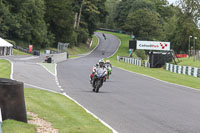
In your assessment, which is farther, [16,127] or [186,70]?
[186,70]

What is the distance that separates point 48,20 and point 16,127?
315 feet

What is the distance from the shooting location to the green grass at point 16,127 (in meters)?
8.35

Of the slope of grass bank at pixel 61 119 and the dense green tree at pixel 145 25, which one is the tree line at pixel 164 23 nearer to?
the dense green tree at pixel 145 25

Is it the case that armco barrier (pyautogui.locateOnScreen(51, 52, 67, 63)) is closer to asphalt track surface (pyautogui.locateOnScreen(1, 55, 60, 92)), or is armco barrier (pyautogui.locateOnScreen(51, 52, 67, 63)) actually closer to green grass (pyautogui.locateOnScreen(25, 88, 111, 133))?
asphalt track surface (pyautogui.locateOnScreen(1, 55, 60, 92))

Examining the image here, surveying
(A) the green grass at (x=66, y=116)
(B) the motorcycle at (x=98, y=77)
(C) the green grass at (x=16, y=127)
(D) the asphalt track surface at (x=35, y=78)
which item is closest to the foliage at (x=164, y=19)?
(D) the asphalt track surface at (x=35, y=78)

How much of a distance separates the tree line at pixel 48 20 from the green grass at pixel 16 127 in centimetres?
7077

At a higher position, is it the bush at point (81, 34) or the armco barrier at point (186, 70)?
the bush at point (81, 34)

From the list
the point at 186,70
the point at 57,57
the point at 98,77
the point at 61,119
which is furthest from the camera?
the point at 57,57

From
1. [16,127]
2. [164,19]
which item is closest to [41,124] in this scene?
[16,127]

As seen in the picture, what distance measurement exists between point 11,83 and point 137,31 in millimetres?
126289

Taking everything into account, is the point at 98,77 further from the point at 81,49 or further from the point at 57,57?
the point at 81,49

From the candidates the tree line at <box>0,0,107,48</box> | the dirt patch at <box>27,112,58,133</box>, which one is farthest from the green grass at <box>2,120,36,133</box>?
the tree line at <box>0,0,107,48</box>

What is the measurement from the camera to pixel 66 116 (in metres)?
11.2

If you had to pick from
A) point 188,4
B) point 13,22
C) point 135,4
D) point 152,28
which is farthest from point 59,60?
point 135,4
